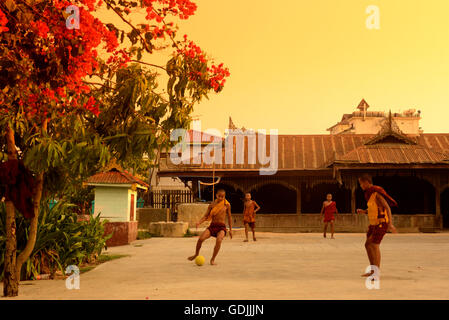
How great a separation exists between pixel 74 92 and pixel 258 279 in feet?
14.1

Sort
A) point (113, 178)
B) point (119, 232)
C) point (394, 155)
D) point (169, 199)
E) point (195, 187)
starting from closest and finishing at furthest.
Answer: point (119, 232) < point (113, 178) < point (394, 155) < point (169, 199) < point (195, 187)

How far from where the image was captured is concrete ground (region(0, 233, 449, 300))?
289 inches

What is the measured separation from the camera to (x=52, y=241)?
9906 millimetres

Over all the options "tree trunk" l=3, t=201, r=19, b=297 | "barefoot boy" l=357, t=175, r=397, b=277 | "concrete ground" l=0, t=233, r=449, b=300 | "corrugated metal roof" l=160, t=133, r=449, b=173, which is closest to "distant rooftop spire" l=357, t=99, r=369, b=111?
"corrugated metal roof" l=160, t=133, r=449, b=173

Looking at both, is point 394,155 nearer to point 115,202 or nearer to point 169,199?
point 169,199

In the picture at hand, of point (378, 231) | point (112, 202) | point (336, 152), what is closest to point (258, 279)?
point (378, 231)

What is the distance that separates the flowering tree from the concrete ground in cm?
149

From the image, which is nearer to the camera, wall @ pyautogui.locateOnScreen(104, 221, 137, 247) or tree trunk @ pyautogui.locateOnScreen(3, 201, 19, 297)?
tree trunk @ pyautogui.locateOnScreen(3, 201, 19, 297)

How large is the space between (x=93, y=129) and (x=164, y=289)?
8.82ft

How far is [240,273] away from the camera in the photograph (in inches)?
385

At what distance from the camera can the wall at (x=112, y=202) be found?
18047 millimetres

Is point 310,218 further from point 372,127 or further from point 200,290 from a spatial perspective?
point 372,127

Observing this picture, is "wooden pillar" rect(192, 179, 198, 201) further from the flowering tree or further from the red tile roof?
the flowering tree
